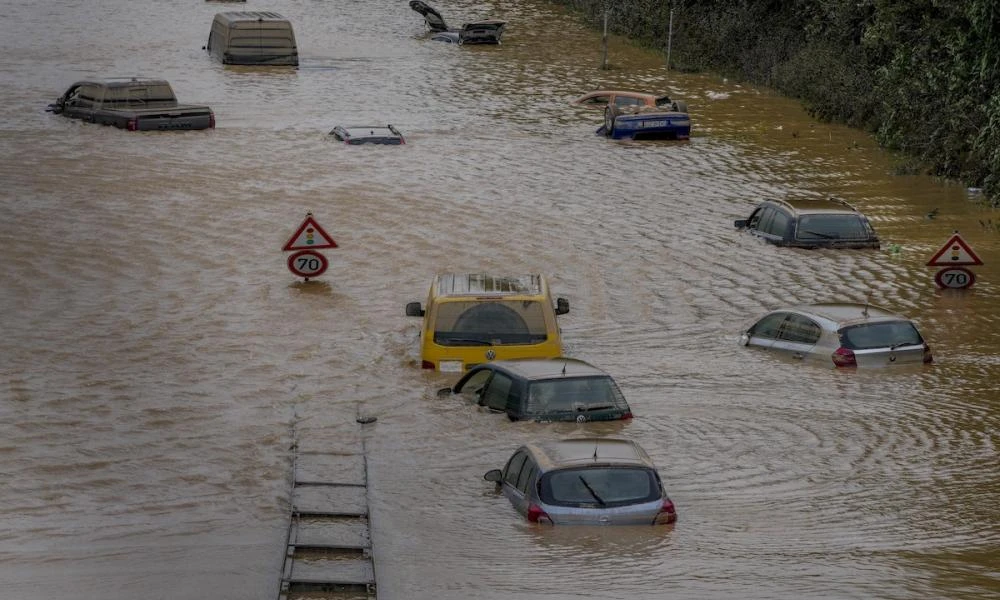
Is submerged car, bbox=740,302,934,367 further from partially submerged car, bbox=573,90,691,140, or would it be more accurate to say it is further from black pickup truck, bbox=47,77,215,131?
black pickup truck, bbox=47,77,215,131

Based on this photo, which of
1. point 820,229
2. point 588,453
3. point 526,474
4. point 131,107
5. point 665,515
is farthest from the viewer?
point 131,107

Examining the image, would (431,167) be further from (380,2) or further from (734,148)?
(380,2)

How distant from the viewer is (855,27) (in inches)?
2004

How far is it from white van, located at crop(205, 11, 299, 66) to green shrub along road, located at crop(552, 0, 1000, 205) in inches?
527

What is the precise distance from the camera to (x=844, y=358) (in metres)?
23.8

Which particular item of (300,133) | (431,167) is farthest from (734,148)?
(300,133)

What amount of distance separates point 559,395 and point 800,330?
20.5 ft

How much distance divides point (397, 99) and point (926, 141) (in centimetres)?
1713

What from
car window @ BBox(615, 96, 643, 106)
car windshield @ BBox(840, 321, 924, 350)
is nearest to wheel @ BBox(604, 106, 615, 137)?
car window @ BBox(615, 96, 643, 106)

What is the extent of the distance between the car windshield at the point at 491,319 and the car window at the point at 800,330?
13.8 feet

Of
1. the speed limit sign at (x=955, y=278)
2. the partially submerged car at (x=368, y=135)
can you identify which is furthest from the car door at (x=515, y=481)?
the partially submerged car at (x=368, y=135)

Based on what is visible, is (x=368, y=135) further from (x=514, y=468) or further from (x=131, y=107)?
(x=514, y=468)

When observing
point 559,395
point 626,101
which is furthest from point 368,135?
point 559,395

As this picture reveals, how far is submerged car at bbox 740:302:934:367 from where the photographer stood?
2381 centimetres
